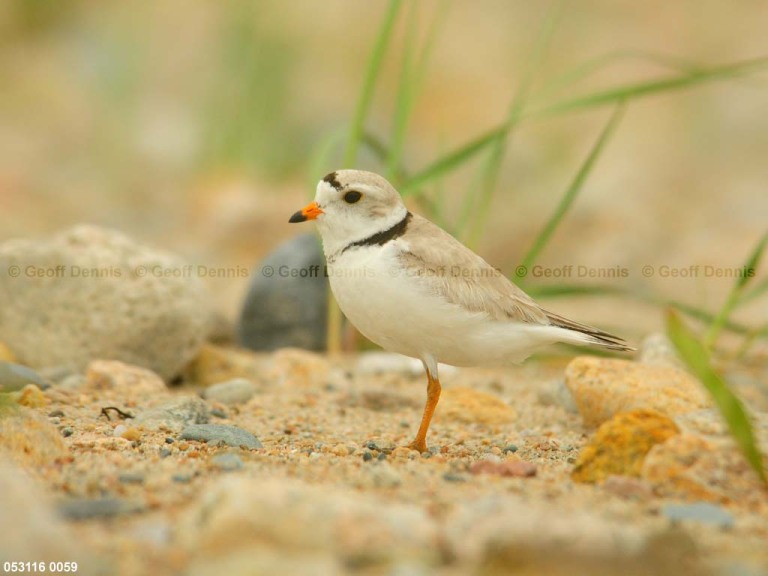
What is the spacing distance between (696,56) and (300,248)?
12.2m

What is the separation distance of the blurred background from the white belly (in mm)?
1872

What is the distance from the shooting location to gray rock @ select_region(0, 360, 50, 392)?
161 inches

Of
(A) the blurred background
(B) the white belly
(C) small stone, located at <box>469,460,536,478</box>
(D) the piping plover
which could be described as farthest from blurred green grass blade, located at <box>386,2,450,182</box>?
(C) small stone, located at <box>469,460,536,478</box>

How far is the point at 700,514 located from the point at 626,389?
1497mm

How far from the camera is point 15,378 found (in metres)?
4.12

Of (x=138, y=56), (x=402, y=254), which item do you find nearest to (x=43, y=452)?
(x=402, y=254)

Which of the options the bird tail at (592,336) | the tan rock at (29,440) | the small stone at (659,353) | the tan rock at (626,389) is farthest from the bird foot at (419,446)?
the small stone at (659,353)

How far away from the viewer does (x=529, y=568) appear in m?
2.05

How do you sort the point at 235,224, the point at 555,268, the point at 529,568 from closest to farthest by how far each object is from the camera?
the point at 529,568, the point at 555,268, the point at 235,224

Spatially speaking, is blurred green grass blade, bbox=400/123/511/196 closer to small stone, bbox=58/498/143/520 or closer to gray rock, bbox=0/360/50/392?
gray rock, bbox=0/360/50/392

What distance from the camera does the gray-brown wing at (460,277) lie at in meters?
3.58

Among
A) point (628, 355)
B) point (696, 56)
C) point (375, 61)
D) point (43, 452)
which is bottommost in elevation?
point (43, 452)

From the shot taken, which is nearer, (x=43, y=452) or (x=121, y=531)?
(x=121, y=531)

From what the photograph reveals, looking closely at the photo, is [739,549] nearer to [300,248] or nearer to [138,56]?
[300,248]
